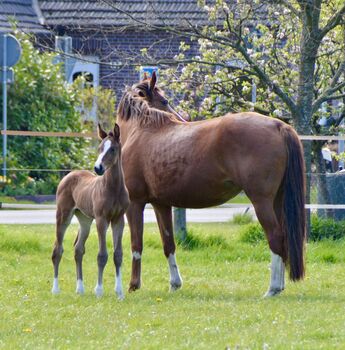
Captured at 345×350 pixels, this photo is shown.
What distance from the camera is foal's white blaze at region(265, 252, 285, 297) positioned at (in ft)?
36.7

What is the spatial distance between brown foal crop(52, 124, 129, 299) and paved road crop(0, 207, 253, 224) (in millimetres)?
6399

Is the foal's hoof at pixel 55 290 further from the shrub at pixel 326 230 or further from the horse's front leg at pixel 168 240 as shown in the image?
the shrub at pixel 326 230

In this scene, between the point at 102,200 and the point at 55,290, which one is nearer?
the point at 102,200

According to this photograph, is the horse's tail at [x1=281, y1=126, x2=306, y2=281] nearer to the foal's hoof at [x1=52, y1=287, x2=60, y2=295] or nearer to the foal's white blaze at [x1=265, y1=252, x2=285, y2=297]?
the foal's white blaze at [x1=265, y1=252, x2=285, y2=297]

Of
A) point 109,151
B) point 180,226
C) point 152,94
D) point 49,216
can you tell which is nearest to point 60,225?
point 109,151

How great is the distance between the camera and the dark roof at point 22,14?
30.7m

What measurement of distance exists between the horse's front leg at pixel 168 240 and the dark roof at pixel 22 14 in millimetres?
18392

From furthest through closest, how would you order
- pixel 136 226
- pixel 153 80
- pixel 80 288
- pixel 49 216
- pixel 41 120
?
1. pixel 41 120
2. pixel 49 216
3. pixel 153 80
4. pixel 136 226
5. pixel 80 288

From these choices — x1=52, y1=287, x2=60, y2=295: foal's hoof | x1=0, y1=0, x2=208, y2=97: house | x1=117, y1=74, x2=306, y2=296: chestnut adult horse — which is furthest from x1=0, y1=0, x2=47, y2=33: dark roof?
x1=52, y1=287, x2=60, y2=295: foal's hoof

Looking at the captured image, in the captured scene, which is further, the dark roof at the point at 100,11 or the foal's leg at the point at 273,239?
the dark roof at the point at 100,11

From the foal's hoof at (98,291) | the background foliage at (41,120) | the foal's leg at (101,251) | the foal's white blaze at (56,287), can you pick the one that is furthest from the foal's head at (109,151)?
the background foliage at (41,120)

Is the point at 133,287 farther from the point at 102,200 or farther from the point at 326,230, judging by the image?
the point at 326,230

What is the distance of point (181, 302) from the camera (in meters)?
10.7

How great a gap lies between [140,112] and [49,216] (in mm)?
7661
